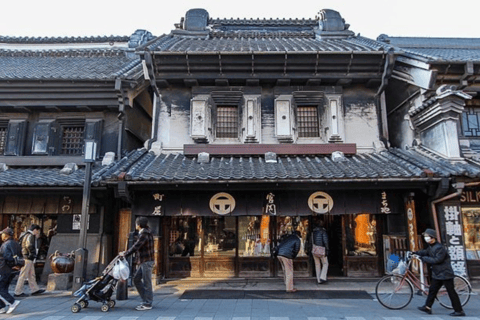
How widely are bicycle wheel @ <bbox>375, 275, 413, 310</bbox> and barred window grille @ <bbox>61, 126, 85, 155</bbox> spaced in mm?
11237

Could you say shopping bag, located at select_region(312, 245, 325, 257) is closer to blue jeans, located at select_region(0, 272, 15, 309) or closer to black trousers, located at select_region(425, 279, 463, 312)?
black trousers, located at select_region(425, 279, 463, 312)

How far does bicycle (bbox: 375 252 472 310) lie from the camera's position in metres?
7.90

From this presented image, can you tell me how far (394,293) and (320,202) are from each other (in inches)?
130

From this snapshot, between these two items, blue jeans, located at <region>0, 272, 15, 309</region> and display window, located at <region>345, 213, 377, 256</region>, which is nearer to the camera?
blue jeans, located at <region>0, 272, 15, 309</region>

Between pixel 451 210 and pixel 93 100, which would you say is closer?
pixel 451 210

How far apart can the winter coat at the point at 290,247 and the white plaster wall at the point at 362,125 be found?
4.41 meters

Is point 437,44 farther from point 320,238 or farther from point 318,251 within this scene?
point 318,251

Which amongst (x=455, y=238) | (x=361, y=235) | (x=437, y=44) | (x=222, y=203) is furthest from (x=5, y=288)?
(x=437, y=44)

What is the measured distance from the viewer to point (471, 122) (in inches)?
465

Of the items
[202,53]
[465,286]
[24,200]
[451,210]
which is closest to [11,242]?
[24,200]

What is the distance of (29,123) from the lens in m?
13.0

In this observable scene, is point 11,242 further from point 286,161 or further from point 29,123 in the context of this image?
point 286,161

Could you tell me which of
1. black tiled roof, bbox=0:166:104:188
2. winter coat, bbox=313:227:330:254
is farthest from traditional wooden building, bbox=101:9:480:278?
black tiled roof, bbox=0:166:104:188

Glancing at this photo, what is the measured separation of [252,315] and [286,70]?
8.37 meters
